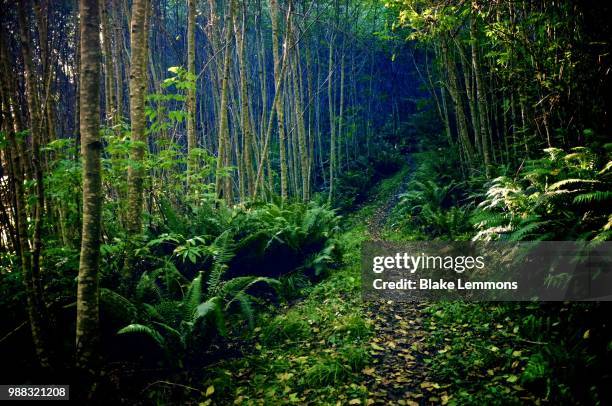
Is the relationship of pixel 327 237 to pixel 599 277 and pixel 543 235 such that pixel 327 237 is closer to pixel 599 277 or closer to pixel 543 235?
pixel 543 235

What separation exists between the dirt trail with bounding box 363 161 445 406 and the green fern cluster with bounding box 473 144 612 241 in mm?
1494

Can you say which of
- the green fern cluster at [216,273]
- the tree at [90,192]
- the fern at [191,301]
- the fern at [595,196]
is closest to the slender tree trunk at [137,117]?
the green fern cluster at [216,273]

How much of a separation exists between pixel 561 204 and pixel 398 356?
254 centimetres

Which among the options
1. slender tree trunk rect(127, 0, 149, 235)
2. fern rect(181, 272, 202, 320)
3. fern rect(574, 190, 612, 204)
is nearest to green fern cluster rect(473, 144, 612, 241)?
fern rect(574, 190, 612, 204)

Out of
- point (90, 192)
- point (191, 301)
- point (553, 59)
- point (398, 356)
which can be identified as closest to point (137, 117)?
point (90, 192)

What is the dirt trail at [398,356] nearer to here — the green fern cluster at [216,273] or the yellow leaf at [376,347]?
the yellow leaf at [376,347]

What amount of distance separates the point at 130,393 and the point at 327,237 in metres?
4.47

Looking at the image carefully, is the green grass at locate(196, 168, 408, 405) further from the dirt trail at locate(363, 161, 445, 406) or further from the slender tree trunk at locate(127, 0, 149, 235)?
the slender tree trunk at locate(127, 0, 149, 235)

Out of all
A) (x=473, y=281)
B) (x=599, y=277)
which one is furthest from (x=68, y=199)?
(x=599, y=277)

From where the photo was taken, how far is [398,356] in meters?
3.98

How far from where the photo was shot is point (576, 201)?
4098mm

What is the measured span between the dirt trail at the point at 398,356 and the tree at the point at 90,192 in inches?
97.8

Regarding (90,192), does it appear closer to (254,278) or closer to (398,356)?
(254,278)

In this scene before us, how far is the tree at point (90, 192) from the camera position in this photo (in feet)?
9.78
